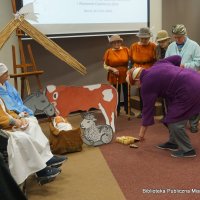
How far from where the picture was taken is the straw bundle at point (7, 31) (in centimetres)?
338

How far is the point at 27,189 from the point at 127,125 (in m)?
1.90

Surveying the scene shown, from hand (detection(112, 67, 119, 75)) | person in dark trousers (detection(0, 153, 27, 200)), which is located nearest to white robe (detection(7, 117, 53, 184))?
person in dark trousers (detection(0, 153, 27, 200))

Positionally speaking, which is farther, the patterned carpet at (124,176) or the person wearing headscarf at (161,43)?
the person wearing headscarf at (161,43)

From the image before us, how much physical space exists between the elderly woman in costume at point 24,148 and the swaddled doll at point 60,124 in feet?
1.94

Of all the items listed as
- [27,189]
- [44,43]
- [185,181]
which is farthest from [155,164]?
[44,43]

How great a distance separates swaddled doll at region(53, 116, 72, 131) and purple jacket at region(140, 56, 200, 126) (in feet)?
2.54

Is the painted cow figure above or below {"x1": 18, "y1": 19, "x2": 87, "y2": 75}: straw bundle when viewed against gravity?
below

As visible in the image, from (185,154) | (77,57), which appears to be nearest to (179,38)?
(185,154)

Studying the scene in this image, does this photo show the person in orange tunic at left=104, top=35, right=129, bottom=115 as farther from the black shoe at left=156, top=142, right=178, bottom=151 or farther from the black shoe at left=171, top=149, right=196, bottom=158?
the black shoe at left=171, top=149, right=196, bottom=158

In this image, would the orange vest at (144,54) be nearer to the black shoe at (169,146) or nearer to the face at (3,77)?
the black shoe at (169,146)

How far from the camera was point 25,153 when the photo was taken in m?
2.24

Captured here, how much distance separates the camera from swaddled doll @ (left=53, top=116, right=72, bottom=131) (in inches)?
128

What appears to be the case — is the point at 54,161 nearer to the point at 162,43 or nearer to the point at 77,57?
the point at 162,43

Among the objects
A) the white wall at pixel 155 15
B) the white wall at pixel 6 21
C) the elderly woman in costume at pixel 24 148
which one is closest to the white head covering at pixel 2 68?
the elderly woman in costume at pixel 24 148
